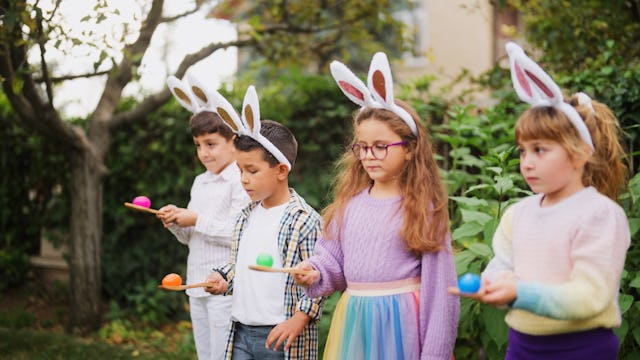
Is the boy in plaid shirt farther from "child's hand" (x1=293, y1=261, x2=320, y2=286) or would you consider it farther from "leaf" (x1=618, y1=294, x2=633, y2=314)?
"leaf" (x1=618, y1=294, x2=633, y2=314)

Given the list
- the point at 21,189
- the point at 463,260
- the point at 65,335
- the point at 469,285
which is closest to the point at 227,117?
the point at 463,260

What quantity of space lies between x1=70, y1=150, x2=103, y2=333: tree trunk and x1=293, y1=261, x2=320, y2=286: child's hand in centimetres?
343

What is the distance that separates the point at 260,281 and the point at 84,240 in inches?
124

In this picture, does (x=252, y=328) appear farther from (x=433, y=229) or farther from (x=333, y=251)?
(x=433, y=229)

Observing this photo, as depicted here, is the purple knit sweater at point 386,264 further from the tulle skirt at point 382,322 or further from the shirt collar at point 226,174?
the shirt collar at point 226,174

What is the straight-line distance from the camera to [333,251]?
8.46 ft

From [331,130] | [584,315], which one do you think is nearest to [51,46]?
[331,130]

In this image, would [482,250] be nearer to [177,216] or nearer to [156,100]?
[177,216]

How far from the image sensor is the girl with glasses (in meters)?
2.36

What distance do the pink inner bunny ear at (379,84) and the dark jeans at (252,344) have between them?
971mm

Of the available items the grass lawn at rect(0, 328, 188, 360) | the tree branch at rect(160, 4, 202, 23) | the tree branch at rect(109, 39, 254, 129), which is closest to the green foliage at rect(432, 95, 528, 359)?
the tree branch at rect(109, 39, 254, 129)

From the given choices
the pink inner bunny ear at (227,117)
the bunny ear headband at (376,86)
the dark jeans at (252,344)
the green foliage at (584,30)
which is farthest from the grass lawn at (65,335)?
the green foliage at (584,30)

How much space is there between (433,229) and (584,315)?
2.04 ft

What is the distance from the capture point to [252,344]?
9.06 feet
